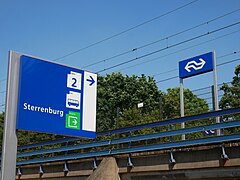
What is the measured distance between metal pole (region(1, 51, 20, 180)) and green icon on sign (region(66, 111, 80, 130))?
1701mm

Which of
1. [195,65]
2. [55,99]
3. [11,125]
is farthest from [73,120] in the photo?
[195,65]

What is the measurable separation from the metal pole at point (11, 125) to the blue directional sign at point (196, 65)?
1044 cm

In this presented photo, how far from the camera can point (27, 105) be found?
9.14m

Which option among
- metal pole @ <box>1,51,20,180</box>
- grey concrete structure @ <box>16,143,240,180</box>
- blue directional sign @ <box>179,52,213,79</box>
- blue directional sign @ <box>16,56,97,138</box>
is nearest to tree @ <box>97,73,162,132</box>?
blue directional sign @ <box>179,52,213,79</box>

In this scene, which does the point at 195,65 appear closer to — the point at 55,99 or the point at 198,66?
the point at 198,66

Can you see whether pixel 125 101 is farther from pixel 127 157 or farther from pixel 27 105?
pixel 27 105

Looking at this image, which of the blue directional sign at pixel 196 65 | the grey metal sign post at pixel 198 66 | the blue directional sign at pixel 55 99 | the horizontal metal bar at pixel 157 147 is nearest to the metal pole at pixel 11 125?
the blue directional sign at pixel 55 99

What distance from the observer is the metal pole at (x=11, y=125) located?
794 centimetres

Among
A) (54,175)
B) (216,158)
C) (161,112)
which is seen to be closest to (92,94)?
(216,158)

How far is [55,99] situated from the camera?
992cm

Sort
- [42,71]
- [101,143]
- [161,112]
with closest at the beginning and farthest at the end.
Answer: [42,71]
[101,143]
[161,112]

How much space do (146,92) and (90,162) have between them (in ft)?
100.0

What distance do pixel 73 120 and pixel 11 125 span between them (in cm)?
213

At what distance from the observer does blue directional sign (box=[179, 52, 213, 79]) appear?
17625 mm
